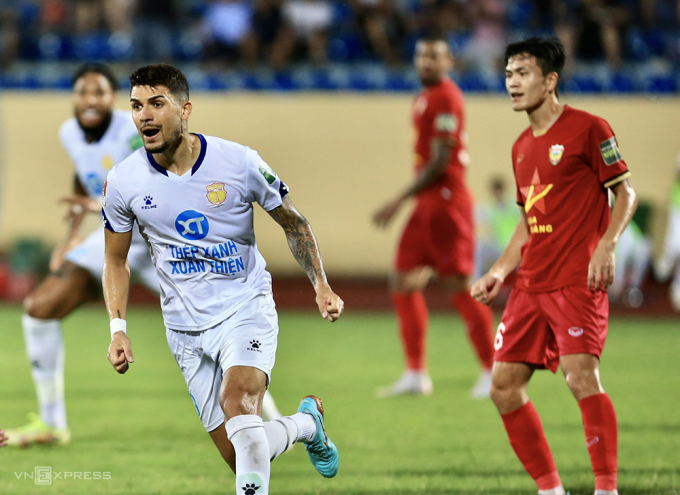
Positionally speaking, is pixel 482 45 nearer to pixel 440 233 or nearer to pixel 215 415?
pixel 440 233

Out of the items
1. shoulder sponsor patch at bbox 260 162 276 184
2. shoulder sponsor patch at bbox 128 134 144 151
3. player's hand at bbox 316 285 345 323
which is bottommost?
player's hand at bbox 316 285 345 323

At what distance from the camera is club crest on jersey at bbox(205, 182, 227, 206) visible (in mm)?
4152

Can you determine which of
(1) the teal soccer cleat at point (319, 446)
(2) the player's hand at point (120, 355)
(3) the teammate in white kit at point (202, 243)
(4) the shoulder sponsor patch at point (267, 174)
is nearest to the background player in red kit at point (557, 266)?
(1) the teal soccer cleat at point (319, 446)

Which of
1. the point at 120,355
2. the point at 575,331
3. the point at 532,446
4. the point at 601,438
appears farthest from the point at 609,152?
the point at 120,355

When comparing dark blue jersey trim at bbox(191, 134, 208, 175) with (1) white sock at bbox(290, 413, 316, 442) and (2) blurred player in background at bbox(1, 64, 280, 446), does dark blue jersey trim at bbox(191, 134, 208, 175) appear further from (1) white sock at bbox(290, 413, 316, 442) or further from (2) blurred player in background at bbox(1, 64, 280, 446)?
(2) blurred player in background at bbox(1, 64, 280, 446)

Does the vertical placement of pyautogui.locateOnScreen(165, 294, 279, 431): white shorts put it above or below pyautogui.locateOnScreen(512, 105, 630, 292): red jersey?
below

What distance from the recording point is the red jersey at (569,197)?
445 cm

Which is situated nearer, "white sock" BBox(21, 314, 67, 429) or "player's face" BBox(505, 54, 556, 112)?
"player's face" BBox(505, 54, 556, 112)

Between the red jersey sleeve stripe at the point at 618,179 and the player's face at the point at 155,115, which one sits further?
the red jersey sleeve stripe at the point at 618,179

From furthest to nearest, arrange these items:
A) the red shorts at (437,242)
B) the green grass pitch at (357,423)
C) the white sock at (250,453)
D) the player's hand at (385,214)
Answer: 1. the red shorts at (437,242)
2. the player's hand at (385,214)
3. the green grass pitch at (357,423)
4. the white sock at (250,453)

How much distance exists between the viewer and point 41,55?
57.5ft

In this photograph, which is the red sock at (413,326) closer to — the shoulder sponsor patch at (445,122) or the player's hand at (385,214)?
the player's hand at (385,214)

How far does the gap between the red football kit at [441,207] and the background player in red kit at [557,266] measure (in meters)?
3.40

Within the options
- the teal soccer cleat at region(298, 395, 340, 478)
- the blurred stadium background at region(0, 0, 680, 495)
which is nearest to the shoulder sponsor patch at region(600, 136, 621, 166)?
the teal soccer cleat at region(298, 395, 340, 478)
